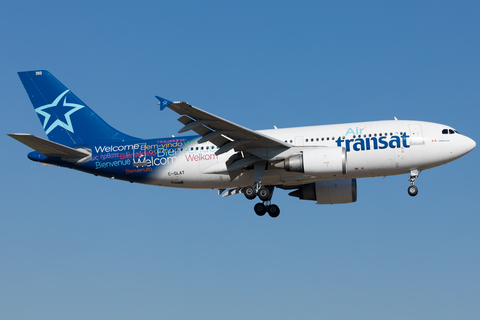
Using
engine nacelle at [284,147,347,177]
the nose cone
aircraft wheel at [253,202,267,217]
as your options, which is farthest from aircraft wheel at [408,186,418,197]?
aircraft wheel at [253,202,267,217]

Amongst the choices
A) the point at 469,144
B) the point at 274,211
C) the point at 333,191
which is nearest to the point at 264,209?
the point at 274,211

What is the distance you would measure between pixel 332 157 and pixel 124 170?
11460 mm

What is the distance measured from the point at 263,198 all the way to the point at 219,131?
603 cm

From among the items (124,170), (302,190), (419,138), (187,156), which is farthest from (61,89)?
(419,138)

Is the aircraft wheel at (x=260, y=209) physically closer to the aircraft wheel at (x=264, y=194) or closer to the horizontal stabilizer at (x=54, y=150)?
the aircraft wheel at (x=264, y=194)

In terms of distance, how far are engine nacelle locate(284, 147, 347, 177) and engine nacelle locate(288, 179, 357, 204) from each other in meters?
4.67

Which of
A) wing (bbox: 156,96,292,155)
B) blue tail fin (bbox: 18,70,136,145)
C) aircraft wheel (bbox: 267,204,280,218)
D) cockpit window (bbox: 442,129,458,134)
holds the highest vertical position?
blue tail fin (bbox: 18,70,136,145)

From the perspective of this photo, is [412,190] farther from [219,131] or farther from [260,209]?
[219,131]

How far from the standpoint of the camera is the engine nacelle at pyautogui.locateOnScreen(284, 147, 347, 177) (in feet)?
97.8

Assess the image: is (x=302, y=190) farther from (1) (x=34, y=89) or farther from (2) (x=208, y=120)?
(1) (x=34, y=89)

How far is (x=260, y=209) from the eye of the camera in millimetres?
34844

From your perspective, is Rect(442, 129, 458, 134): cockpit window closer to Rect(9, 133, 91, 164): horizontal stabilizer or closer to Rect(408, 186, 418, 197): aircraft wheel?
Rect(408, 186, 418, 197): aircraft wheel

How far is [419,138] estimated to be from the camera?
30797 millimetres

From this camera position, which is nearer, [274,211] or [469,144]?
[469,144]
